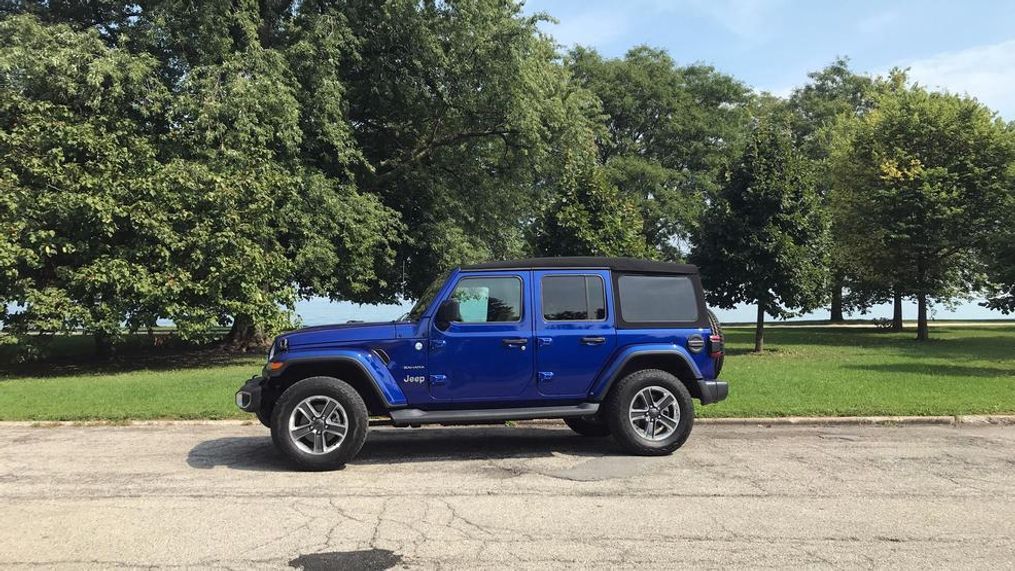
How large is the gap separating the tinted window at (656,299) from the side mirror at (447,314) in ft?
5.68

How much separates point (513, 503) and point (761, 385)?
306 inches

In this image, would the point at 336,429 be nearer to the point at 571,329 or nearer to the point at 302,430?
the point at 302,430

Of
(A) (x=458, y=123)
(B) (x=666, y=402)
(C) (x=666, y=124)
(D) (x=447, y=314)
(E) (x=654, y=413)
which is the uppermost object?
(C) (x=666, y=124)

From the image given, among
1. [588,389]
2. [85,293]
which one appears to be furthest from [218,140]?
[588,389]

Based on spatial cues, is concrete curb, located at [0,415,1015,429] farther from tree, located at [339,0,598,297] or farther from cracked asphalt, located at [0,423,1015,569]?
tree, located at [339,0,598,297]

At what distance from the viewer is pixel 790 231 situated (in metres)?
19.9

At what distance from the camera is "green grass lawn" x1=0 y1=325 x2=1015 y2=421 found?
9.68 m

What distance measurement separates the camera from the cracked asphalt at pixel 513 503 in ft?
14.2

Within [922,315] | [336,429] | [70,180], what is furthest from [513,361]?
[922,315]

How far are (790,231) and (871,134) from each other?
10910 mm

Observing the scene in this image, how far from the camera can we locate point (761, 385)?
39.0 feet

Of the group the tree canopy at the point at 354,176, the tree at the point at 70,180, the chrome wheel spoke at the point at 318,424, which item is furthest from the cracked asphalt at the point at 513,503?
the tree canopy at the point at 354,176

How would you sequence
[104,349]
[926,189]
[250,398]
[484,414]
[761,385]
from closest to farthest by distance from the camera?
[250,398] < [484,414] < [761,385] < [104,349] < [926,189]

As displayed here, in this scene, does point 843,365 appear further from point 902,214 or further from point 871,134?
point 871,134
